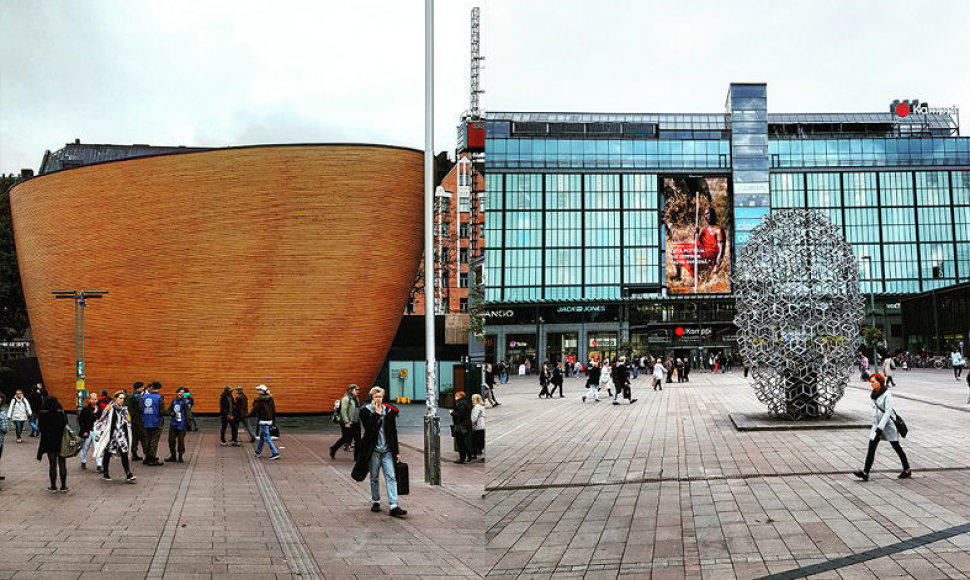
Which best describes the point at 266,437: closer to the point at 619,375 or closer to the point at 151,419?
the point at 151,419

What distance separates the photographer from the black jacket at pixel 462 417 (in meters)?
12.8

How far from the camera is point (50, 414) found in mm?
10406

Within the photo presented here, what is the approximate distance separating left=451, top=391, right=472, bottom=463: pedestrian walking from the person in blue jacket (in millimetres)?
5290

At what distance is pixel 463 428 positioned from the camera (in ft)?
42.1

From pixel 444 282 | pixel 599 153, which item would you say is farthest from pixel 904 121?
pixel 444 282

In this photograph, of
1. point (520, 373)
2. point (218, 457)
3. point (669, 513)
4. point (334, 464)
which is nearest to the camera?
point (669, 513)

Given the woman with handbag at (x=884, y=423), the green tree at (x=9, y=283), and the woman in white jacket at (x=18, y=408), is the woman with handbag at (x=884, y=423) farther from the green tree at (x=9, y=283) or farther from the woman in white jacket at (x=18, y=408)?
the woman in white jacket at (x=18, y=408)

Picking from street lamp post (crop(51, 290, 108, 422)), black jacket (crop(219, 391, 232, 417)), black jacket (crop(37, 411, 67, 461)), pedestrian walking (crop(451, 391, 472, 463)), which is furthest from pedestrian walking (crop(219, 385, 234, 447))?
black jacket (crop(37, 411, 67, 461))

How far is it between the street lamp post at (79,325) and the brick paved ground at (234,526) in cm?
738

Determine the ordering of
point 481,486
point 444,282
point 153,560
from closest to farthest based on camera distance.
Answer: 1. point 153,560
2. point 481,486
3. point 444,282

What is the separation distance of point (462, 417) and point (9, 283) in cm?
781

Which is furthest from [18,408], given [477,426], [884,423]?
[884,423]

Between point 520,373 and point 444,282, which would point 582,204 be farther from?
point 444,282

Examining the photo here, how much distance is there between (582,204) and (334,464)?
4693 centimetres
